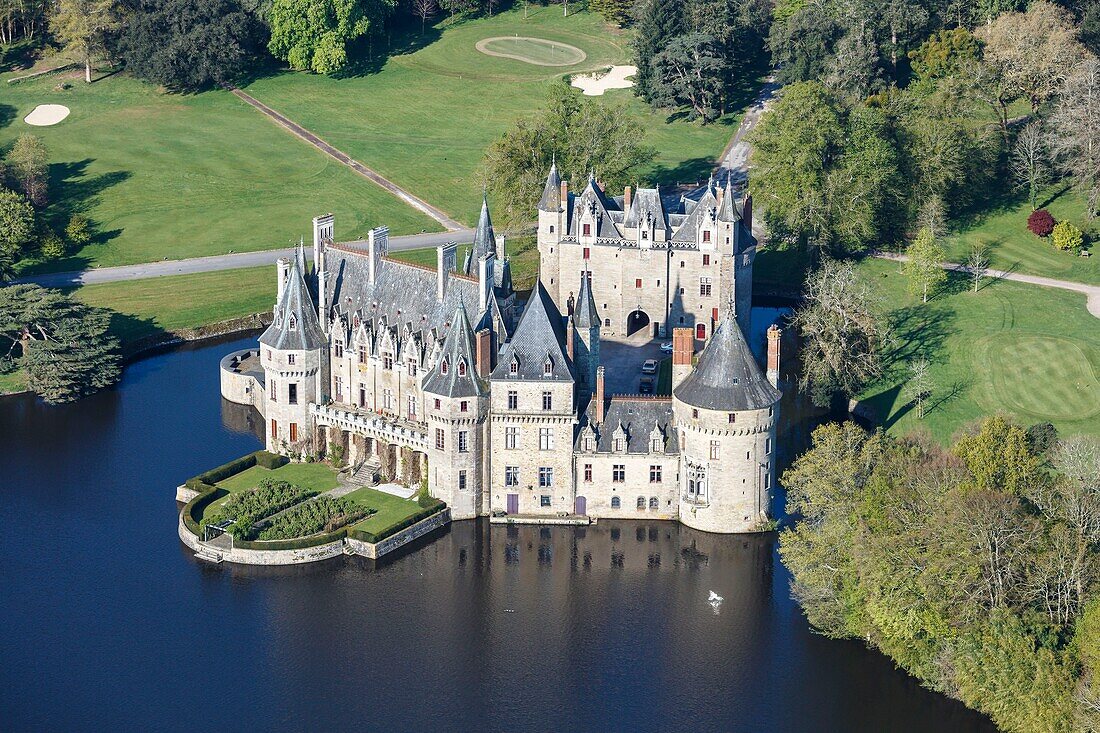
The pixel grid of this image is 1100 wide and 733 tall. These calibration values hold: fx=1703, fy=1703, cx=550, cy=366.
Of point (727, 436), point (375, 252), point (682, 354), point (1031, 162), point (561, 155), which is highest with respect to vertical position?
point (561, 155)

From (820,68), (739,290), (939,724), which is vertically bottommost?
(939,724)

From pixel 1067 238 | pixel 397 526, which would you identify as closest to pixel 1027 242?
pixel 1067 238

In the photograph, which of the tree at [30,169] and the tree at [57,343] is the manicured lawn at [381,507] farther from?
the tree at [30,169]

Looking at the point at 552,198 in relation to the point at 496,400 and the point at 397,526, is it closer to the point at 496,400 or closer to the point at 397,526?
the point at 496,400

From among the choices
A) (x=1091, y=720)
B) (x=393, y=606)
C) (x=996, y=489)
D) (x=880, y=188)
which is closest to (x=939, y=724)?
(x=1091, y=720)

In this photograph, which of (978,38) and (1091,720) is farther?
(978,38)

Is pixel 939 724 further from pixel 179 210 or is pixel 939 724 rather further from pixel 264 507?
pixel 179 210

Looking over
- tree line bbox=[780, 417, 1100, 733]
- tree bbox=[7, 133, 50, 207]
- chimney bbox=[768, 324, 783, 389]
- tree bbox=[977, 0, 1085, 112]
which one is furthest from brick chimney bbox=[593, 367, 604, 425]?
tree bbox=[7, 133, 50, 207]
